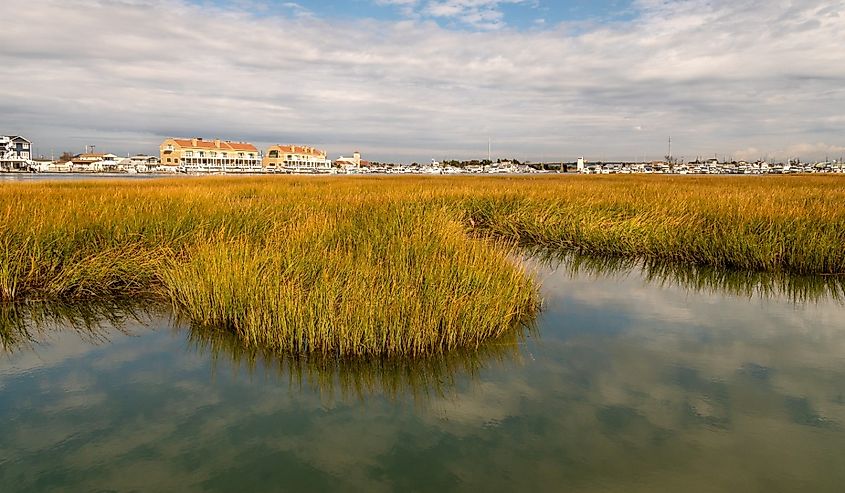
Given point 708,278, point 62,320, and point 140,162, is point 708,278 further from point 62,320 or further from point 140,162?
point 140,162

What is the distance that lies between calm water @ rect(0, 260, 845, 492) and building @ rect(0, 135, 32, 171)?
10853 centimetres

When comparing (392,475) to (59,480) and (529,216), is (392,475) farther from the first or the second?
(529,216)

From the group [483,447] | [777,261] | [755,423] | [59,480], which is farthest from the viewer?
[777,261]

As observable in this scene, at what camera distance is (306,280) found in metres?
7.23

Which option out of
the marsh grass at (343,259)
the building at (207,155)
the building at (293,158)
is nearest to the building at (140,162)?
the building at (207,155)

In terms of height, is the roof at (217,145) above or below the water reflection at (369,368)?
above

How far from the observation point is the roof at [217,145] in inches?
4395

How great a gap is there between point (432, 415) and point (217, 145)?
126 meters

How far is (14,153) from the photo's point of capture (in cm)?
10812

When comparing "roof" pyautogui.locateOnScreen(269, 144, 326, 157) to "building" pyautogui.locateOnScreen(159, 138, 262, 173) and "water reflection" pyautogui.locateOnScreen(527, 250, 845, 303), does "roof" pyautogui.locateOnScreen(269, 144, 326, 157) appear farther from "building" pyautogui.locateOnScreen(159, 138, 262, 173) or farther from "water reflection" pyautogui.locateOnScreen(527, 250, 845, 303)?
"water reflection" pyautogui.locateOnScreen(527, 250, 845, 303)

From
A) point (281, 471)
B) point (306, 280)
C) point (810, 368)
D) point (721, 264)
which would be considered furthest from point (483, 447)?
point (721, 264)

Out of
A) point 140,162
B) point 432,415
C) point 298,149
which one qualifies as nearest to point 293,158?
point 298,149

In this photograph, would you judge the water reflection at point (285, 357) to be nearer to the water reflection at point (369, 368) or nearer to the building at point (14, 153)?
the water reflection at point (369, 368)

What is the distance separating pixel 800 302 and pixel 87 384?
10732 millimetres
